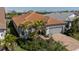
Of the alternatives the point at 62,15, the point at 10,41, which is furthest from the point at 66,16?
the point at 10,41

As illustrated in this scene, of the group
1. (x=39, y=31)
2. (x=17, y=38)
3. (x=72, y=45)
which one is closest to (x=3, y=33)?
(x=17, y=38)

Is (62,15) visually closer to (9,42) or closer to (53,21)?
(53,21)

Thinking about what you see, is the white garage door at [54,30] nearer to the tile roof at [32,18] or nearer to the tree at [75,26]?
the tile roof at [32,18]

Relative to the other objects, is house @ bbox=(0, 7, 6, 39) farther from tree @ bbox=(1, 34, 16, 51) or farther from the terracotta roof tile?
the terracotta roof tile

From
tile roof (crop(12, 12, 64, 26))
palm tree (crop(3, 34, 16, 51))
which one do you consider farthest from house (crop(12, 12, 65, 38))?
palm tree (crop(3, 34, 16, 51))

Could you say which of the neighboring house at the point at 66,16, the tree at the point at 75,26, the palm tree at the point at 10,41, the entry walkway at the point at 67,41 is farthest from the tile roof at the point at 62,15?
the palm tree at the point at 10,41
